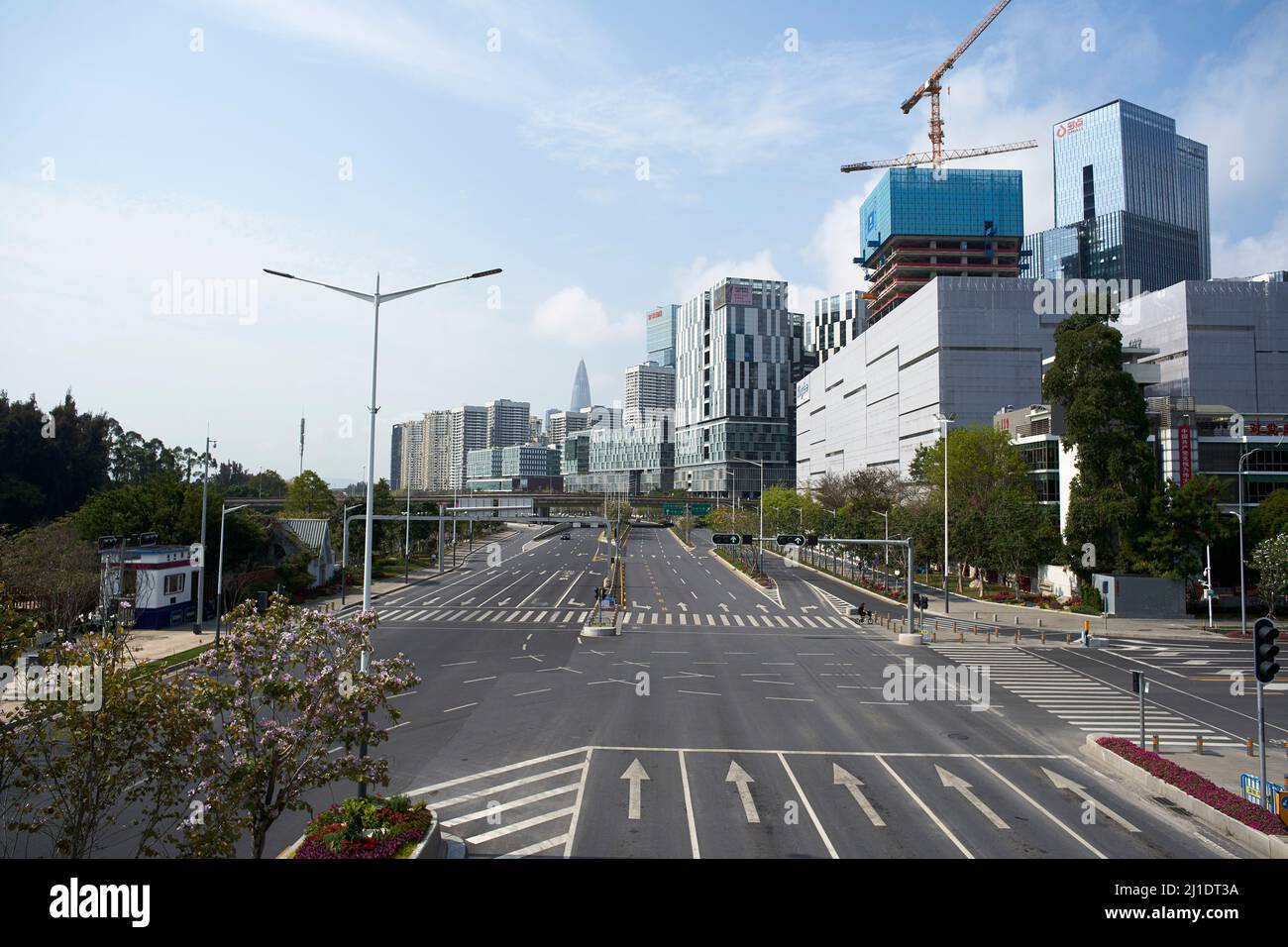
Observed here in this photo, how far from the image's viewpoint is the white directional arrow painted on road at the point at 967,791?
15.6 meters

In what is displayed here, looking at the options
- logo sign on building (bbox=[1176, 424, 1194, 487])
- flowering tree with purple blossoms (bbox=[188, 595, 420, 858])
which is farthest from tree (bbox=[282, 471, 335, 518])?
logo sign on building (bbox=[1176, 424, 1194, 487])

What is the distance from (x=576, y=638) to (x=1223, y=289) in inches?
3374

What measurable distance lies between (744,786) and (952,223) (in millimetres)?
152832

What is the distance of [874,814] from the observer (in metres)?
15.9

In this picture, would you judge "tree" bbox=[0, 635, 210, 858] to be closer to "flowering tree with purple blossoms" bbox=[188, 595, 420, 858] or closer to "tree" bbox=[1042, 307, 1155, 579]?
"flowering tree with purple blossoms" bbox=[188, 595, 420, 858]

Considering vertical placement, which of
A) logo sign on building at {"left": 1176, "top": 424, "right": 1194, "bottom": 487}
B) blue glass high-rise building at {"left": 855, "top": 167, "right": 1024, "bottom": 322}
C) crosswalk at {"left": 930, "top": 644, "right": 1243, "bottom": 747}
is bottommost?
crosswalk at {"left": 930, "top": 644, "right": 1243, "bottom": 747}

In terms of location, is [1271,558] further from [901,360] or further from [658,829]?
[901,360]

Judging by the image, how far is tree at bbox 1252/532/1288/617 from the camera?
130 feet

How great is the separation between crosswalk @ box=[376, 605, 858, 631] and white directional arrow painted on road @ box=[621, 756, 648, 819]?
25740 millimetres

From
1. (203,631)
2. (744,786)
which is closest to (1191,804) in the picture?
(744,786)

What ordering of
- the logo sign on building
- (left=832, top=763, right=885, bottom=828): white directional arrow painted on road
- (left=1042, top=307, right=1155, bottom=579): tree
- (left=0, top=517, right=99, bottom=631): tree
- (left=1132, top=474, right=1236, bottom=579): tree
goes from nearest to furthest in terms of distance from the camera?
(left=832, top=763, right=885, bottom=828): white directional arrow painted on road → (left=0, top=517, right=99, bottom=631): tree → (left=1132, top=474, right=1236, bottom=579): tree → (left=1042, top=307, right=1155, bottom=579): tree → the logo sign on building

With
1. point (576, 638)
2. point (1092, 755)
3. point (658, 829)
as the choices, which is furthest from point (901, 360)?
point (658, 829)

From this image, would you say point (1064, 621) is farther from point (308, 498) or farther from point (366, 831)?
point (308, 498)
